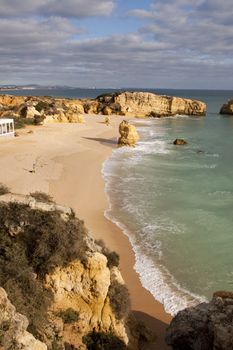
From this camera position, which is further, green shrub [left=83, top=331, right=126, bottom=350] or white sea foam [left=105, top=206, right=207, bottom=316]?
white sea foam [left=105, top=206, right=207, bottom=316]

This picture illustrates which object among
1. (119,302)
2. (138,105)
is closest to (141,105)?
(138,105)

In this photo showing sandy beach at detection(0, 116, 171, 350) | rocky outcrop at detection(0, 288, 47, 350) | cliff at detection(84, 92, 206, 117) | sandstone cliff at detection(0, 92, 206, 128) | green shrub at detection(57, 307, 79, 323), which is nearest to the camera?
rocky outcrop at detection(0, 288, 47, 350)

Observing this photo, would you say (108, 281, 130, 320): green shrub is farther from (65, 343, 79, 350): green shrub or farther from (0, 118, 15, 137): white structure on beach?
(0, 118, 15, 137): white structure on beach

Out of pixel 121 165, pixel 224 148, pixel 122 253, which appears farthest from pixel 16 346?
pixel 224 148

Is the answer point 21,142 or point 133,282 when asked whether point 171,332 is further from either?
point 21,142

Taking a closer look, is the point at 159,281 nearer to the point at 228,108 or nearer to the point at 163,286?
the point at 163,286

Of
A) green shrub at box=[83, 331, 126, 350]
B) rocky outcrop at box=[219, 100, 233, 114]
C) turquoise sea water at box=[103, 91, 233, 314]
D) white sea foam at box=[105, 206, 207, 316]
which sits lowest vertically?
white sea foam at box=[105, 206, 207, 316]

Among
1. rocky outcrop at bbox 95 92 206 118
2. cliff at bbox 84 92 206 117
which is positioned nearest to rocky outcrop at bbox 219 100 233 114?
cliff at bbox 84 92 206 117
